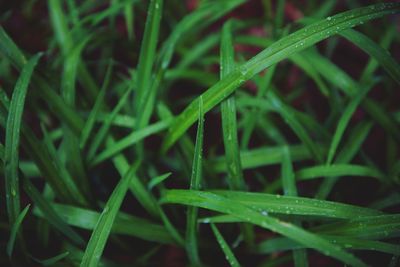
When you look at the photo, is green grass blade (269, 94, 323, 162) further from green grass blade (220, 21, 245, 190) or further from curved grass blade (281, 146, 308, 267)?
green grass blade (220, 21, 245, 190)

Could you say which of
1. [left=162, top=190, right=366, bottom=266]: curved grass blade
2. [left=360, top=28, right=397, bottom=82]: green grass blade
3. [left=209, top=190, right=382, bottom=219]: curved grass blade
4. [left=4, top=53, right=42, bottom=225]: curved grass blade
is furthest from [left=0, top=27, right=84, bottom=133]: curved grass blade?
[left=360, top=28, right=397, bottom=82]: green grass blade

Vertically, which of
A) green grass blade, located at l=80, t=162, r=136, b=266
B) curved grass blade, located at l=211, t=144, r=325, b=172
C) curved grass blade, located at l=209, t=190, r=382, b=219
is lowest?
green grass blade, located at l=80, t=162, r=136, b=266

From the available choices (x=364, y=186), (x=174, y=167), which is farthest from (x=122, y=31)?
(x=364, y=186)

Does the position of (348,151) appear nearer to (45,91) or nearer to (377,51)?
(377,51)

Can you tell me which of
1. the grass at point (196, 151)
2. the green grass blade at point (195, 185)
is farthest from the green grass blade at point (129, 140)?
the green grass blade at point (195, 185)

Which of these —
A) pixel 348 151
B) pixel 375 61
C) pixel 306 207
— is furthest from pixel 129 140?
pixel 375 61

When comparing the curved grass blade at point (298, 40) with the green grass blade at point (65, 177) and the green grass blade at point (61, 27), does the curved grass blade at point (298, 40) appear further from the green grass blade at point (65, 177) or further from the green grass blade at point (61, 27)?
the green grass blade at point (61, 27)

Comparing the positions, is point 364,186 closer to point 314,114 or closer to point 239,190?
point 314,114
